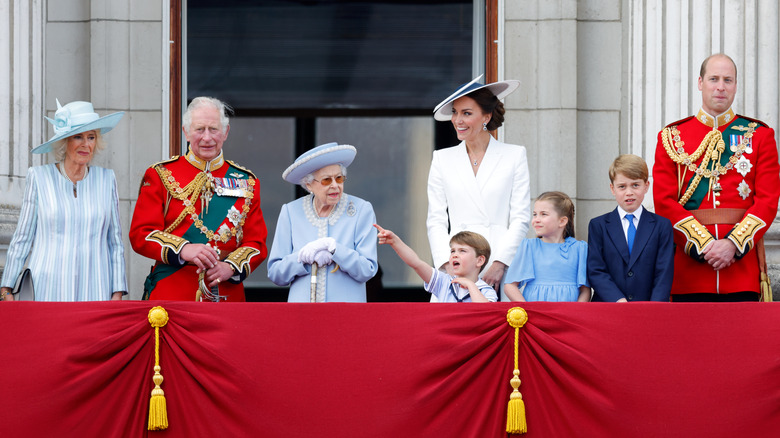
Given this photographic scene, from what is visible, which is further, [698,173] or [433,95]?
[433,95]

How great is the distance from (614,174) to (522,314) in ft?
3.98

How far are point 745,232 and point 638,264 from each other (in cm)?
57

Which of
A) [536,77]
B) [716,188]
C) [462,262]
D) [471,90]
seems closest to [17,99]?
[471,90]

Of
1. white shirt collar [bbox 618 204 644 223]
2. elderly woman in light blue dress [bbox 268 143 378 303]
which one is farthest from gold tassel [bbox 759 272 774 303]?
elderly woman in light blue dress [bbox 268 143 378 303]

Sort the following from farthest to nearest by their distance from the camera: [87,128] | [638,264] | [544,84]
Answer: [544,84] < [87,128] < [638,264]

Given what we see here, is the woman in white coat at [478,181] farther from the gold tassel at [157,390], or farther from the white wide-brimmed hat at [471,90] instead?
the gold tassel at [157,390]

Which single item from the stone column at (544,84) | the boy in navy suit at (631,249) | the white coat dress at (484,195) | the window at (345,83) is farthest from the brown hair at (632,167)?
the window at (345,83)

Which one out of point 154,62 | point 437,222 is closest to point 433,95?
point 154,62

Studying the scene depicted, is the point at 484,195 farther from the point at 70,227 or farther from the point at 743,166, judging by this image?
the point at 70,227

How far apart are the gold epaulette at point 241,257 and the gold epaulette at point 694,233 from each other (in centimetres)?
213

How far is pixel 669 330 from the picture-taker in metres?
4.71

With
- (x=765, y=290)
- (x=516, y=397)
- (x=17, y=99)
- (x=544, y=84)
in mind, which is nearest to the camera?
(x=516, y=397)

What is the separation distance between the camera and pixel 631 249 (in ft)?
18.0

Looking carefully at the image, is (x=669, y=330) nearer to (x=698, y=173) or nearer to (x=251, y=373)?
(x=698, y=173)
